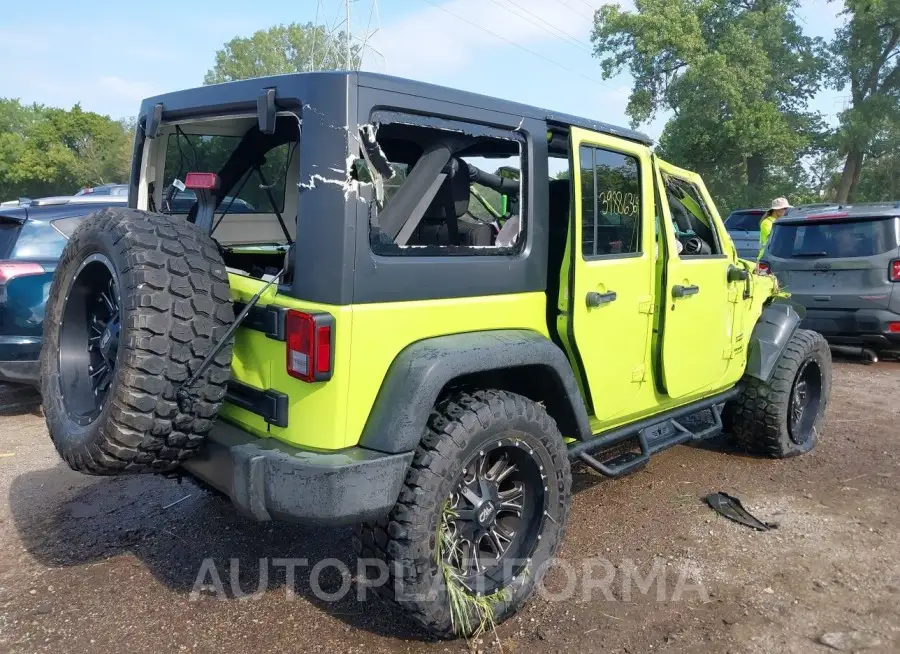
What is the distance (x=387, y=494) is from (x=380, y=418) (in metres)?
0.26

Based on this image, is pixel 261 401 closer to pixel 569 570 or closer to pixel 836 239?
pixel 569 570

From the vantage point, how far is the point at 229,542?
3662 millimetres

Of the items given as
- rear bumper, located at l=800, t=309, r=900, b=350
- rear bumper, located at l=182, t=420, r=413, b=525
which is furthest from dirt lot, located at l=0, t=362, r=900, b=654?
rear bumper, located at l=800, t=309, r=900, b=350

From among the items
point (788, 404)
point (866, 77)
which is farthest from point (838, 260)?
point (866, 77)

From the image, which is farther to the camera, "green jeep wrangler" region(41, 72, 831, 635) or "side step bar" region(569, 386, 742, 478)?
"side step bar" region(569, 386, 742, 478)

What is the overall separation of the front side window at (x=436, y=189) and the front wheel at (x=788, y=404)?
2303 mm

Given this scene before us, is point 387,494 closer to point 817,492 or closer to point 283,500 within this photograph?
point 283,500

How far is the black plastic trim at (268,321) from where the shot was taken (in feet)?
8.24

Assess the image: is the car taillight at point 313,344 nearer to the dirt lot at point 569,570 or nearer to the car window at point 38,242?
the dirt lot at point 569,570

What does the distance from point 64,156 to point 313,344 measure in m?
51.1

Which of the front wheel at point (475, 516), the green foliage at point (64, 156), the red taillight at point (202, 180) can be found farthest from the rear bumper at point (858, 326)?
the green foliage at point (64, 156)

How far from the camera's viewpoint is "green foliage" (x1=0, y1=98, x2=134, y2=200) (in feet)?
151

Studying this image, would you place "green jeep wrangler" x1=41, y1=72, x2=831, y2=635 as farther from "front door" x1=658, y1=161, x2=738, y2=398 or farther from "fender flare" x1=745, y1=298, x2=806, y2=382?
"fender flare" x1=745, y1=298, x2=806, y2=382

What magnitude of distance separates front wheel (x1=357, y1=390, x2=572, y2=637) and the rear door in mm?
6217
